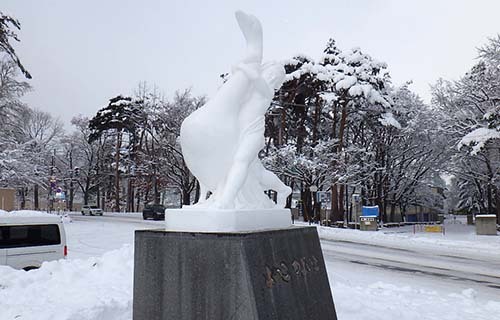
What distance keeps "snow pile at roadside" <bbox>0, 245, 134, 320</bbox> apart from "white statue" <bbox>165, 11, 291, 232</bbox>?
7.15ft

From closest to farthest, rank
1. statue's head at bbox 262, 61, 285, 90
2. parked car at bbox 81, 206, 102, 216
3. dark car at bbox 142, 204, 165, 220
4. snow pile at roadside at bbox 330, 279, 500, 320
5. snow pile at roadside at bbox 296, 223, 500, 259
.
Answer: statue's head at bbox 262, 61, 285, 90, snow pile at roadside at bbox 330, 279, 500, 320, snow pile at roadside at bbox 296, 223, 500, 259, dark car at bbox 142, 204, 165, 220, parked car at bbox 81, 206, 102, 216

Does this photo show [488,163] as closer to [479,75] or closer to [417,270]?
[479,75]

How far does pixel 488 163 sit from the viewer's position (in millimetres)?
30016

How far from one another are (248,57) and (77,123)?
54603 mm

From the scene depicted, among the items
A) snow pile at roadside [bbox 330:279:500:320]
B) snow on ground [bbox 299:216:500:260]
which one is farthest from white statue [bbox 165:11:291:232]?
snow on ground [bbox 299:216:500:260]

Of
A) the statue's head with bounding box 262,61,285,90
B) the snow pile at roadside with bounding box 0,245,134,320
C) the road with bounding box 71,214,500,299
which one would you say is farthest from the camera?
the road with bounding box 71,214,500,299

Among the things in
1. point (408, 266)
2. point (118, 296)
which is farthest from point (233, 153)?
point (408, 266)

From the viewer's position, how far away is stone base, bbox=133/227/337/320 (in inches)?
177

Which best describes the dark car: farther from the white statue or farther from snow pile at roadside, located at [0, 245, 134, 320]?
the white statue

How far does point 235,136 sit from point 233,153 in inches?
8.4

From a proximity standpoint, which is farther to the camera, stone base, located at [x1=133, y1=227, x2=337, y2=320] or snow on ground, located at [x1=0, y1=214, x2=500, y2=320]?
snow on ground, located at [x1=0, y1=214, x2=500, y2=320]

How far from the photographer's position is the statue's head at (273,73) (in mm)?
6230

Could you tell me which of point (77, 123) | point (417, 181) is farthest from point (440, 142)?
point (77, 123)

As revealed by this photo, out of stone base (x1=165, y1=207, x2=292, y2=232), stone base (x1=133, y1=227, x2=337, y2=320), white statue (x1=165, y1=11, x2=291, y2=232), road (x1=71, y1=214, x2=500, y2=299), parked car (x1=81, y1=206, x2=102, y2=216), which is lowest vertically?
road (x1=71, y1=214, x2=500, y2=299)
